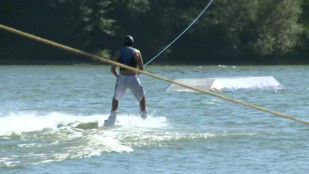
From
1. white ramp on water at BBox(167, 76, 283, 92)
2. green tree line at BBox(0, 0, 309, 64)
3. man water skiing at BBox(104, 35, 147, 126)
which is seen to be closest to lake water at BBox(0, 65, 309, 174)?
man water skiing at BBox(104, 35, 147, 126)

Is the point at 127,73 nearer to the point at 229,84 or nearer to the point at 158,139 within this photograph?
the point at 158,139

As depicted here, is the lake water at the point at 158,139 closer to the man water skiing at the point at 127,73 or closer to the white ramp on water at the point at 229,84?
the man water skiing at the point at 127,73

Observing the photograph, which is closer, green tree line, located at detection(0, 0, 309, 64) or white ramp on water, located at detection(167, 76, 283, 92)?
white ramp on water, located at detection(167, 76, 283, 92)

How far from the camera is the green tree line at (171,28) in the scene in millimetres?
64875

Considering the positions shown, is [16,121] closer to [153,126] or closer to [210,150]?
[153,126]

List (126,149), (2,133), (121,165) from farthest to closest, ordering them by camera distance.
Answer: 1. (2,133)
2. (126,149)
3. (121,165)

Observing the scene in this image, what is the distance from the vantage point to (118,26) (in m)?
66.1

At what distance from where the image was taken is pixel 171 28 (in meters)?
67.6

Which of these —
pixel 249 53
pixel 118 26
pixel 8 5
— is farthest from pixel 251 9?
pixel 8 5

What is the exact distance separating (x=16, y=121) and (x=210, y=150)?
477cm

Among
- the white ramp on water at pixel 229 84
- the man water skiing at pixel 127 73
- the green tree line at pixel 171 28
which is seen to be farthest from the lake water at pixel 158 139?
the green tree line at pixel 171 28

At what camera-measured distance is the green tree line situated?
64875mm

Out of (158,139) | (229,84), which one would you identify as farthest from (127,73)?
(229,84)

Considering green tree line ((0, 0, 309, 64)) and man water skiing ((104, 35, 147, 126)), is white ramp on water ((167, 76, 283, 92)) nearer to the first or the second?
man water skiing ((104, 35, 147, 126))
